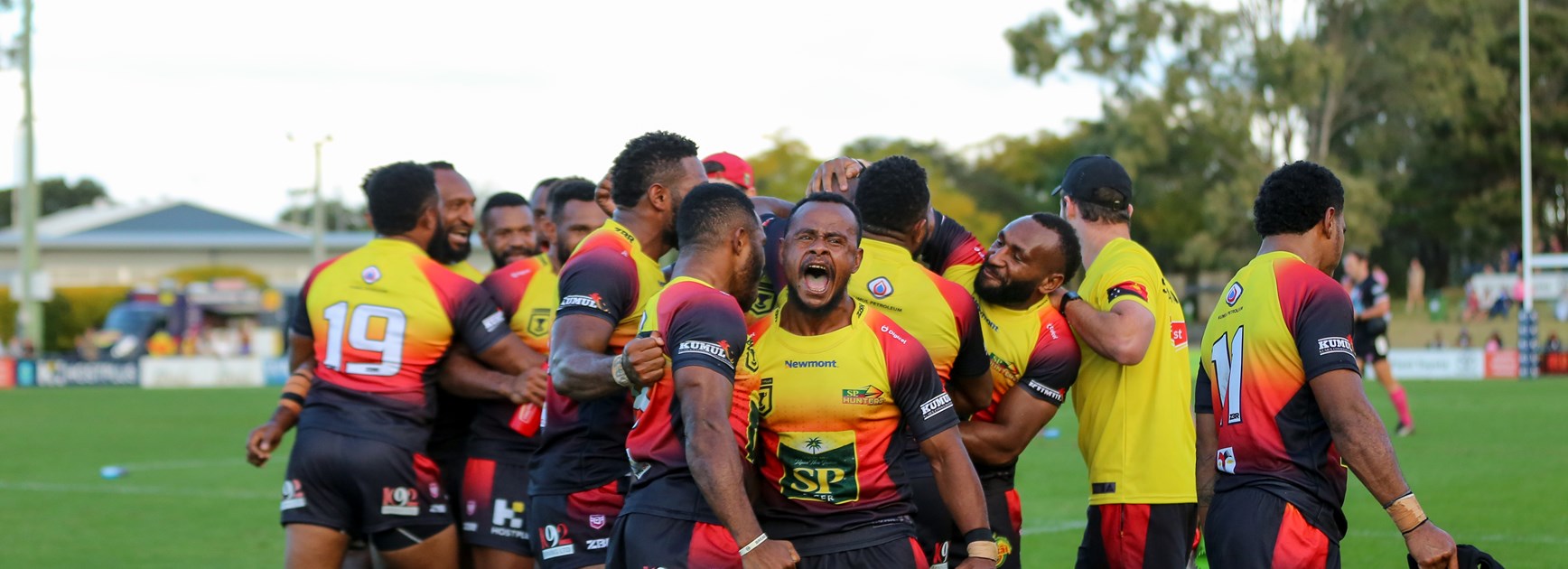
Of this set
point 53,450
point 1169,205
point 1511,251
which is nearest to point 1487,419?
point 53,450

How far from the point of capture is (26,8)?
45031 millimetres

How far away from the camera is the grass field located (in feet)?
36.4

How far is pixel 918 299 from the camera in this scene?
19.6ft

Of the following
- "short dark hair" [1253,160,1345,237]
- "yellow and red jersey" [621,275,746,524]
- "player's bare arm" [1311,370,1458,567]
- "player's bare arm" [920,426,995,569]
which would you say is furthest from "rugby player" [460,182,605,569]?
"player's bare arm" [1311,370,1458,567]

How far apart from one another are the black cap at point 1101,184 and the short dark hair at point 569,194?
259 cm

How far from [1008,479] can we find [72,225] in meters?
90.5

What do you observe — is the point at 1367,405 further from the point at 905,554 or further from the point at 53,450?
the point at 53,450

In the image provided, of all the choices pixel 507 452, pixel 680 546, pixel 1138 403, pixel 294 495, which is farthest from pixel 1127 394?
pixel 294 495

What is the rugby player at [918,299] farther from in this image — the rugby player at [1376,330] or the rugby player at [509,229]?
the rugby player at [1376,330]

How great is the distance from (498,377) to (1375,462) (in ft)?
12.9

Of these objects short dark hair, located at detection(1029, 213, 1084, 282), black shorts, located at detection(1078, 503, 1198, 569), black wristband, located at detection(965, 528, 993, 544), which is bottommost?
black shorts, located at detection(1078, 503, 1198, 569)

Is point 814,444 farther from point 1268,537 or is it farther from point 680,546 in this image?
point 1268,537

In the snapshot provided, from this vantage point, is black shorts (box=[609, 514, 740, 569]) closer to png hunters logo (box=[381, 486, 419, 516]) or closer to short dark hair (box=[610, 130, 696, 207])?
short dark hair (box=[610, 130, 696, 207])

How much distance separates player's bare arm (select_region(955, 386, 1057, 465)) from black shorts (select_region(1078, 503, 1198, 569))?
524mm
